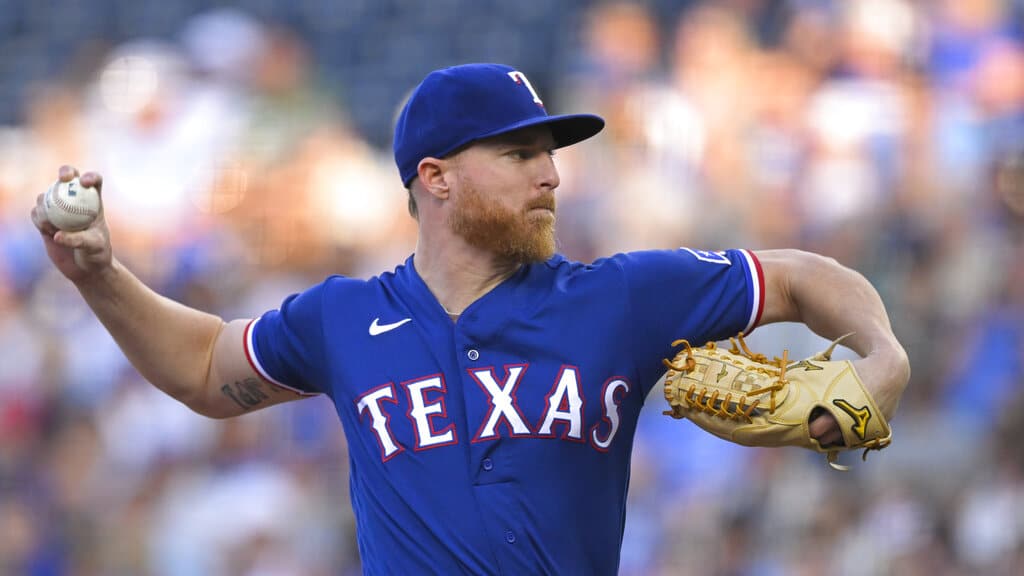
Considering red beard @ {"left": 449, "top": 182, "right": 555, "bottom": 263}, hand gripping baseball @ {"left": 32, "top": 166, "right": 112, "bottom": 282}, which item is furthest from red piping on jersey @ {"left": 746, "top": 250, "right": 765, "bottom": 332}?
hand gripping baseball @ {"left": 32, "top": 166, "right": 112, "bottom": 282}

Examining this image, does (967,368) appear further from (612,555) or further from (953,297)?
(612,555)

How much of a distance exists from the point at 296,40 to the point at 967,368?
17.8ft

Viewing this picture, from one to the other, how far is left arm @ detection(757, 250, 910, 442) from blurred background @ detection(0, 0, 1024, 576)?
6.87 feet

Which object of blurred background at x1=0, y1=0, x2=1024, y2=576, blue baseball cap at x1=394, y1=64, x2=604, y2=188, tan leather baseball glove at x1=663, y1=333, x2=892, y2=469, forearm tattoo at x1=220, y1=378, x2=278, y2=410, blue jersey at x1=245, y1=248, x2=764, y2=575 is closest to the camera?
tan leather baseball glove at x1=663, y1=333, x2=892, y2=469

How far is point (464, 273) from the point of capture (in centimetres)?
305

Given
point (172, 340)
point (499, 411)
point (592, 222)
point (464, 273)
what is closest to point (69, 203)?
point (172, 340)

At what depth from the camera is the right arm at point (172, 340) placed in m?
3.14

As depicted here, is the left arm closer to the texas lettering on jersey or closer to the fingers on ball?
the texas lettering on jersey

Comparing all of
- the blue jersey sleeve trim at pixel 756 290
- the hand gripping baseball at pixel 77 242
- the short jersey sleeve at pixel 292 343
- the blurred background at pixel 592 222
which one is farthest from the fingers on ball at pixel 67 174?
the blurred background at pixel 592 222

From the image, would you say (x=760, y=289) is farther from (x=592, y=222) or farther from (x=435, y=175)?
(x=592, y=222)

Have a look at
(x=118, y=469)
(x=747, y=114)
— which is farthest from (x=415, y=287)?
(x=118, y=469)

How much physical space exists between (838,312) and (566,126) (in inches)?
26.9

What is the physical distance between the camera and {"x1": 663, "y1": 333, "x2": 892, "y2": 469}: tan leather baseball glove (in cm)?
261

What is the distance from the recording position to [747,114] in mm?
6531
